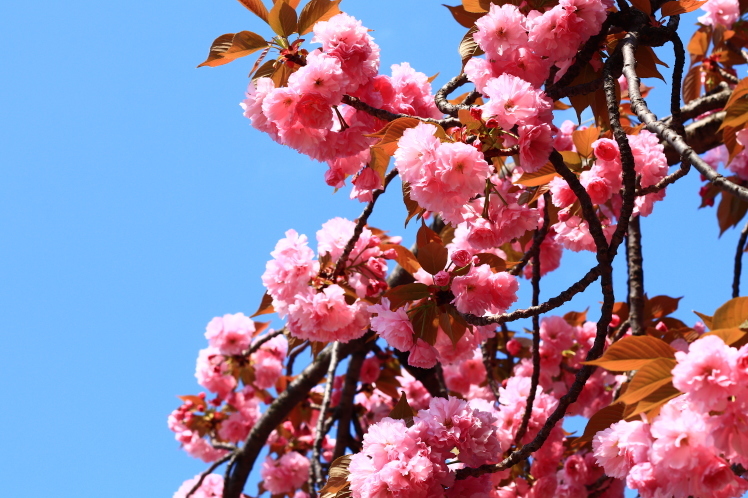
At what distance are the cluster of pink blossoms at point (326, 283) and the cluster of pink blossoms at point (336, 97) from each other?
1.24ft

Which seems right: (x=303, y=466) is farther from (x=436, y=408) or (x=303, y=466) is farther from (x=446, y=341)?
(x=436, y=408)

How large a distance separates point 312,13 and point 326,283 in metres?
0.87

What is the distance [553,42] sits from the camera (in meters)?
1.84

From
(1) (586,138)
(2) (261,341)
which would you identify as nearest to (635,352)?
(1) (586,138)

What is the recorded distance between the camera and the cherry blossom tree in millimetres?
1249

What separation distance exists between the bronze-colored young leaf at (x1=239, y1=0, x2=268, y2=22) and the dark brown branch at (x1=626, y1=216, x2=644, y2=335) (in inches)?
66.7

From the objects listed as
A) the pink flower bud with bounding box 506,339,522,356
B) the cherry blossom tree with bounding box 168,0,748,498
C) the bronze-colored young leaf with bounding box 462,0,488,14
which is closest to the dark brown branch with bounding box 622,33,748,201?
the cherry blossom tree with bounding box 168,0,748,498

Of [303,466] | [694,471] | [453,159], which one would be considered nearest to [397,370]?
[303,466]

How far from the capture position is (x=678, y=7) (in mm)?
1925

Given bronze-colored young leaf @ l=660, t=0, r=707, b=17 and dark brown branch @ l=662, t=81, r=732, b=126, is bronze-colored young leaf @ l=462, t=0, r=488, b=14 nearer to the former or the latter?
bronze-colored young leaf @ l=660, t=0, r=707, b=17

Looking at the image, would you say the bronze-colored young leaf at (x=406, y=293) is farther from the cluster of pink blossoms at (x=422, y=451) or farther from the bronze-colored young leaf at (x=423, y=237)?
the cluster of pink blossoms at (x=422, y=451)

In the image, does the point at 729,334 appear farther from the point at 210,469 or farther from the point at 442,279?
the point at 210,469

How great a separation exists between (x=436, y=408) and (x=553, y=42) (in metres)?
1.01

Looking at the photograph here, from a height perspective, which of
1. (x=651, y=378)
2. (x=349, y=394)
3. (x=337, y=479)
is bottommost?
(x=651, y=378)
